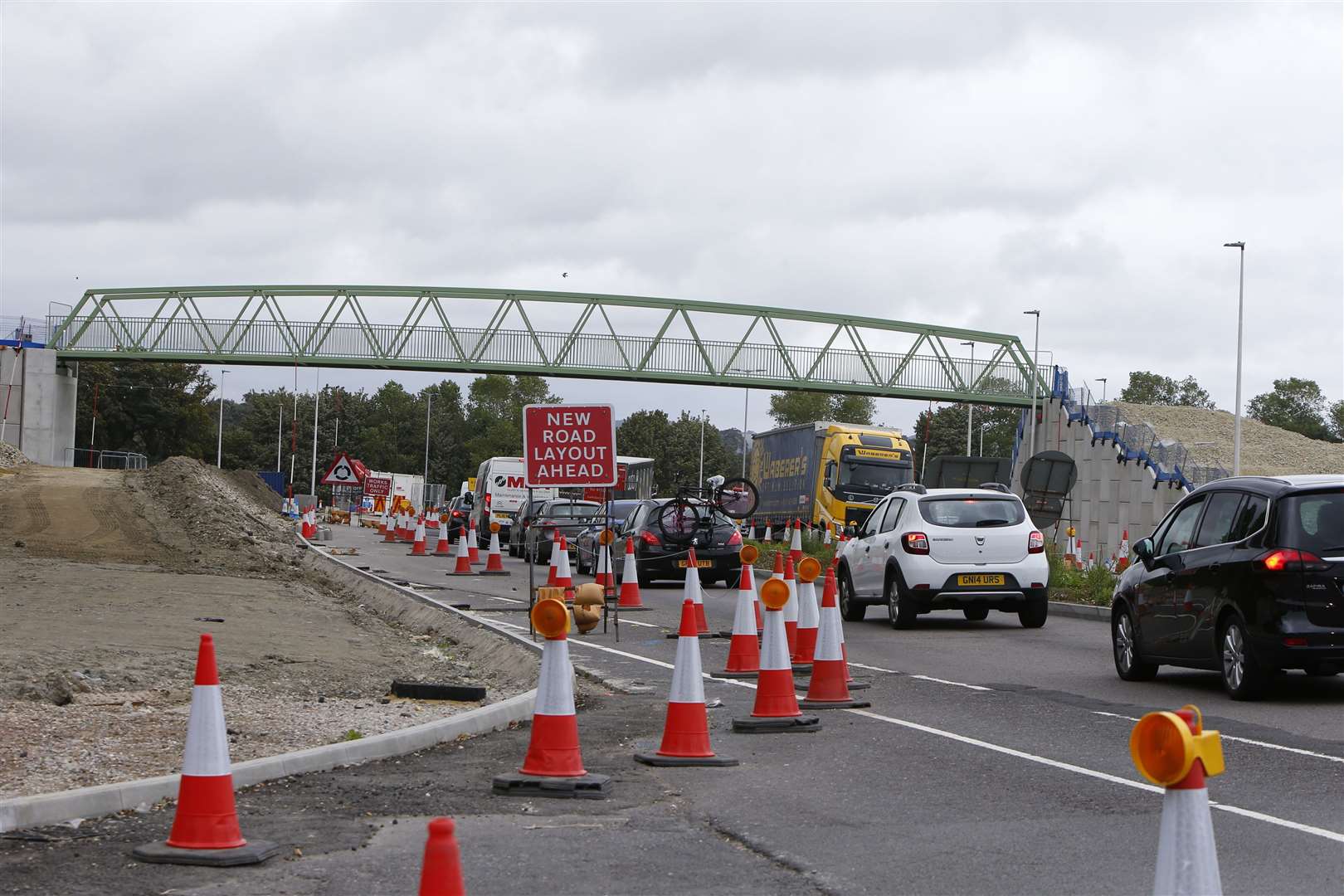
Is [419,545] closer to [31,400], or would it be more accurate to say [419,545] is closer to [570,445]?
[570,445]

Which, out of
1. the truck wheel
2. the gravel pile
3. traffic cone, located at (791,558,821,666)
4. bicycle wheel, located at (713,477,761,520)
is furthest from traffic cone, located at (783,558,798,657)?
the gravel pile

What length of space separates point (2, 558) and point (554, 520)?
12.9m

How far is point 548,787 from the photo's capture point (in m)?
7.67

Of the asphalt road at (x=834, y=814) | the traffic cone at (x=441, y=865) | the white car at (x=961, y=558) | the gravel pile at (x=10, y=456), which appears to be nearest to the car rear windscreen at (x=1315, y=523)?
the asphalt road at (x=834, y=814)

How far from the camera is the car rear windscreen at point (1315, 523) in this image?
37.3 feet

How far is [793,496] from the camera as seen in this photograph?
53.5 meters

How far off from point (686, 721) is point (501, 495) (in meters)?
39.3

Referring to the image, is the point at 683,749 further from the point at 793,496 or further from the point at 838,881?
the point at 793,496

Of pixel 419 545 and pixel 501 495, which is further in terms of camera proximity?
pixel 501 495

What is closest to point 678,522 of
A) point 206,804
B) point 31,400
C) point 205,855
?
point 206,804

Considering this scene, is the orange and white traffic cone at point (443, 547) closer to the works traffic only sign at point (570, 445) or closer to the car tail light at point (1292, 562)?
the works traffic only sign at point (570, 445)

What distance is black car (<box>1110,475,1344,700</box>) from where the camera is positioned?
11211 mm

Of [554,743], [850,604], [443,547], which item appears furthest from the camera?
[443,547]

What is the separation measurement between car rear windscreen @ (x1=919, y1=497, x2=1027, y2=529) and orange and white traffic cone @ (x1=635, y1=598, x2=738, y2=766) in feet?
33.8
